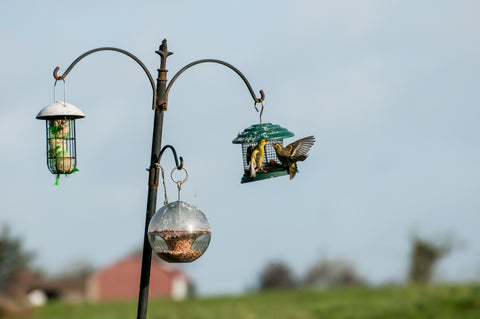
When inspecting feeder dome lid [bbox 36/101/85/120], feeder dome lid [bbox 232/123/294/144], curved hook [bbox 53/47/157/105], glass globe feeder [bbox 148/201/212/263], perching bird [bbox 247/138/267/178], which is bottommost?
glass globe feeder [bbox 148/201/212/263]

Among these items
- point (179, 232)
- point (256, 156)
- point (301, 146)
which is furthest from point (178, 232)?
point (301, 146)

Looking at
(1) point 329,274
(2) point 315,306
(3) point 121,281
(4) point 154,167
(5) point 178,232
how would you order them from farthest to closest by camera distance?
(3) point 121,281 < (1) point 329,274 < (2) point 315,306 < (4) point 154,167 < (5) point 178,232

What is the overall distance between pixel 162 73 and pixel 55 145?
1352 mm

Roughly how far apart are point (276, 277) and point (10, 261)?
22632mm

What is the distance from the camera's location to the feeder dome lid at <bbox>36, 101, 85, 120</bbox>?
6.85m

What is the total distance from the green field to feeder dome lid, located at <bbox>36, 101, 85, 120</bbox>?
68.4ft

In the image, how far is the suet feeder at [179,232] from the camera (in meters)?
6.27

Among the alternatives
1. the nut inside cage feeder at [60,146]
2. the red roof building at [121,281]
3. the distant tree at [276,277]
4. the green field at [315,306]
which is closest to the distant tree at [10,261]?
the green field at [315,306]

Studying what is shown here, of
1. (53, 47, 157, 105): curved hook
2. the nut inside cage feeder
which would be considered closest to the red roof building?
the nut inside cage feeder

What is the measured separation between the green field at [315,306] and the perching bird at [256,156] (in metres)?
20.0

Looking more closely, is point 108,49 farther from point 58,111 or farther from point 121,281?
point 121,281

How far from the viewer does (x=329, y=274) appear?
1998 inches

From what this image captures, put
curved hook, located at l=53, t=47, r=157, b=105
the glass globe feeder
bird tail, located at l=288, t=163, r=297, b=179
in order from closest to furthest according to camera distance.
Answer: the glass globe feeder → curved hook, located at l=53, t=47, r=157, b=105 → bird tail, located at l=288, t=163, r=297, b=179

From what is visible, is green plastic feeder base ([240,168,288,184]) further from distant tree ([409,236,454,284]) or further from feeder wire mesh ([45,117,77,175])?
distant tree ([409,236,454,284])
